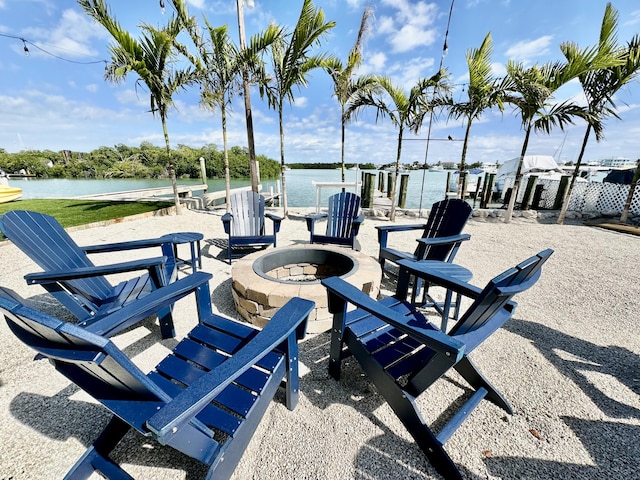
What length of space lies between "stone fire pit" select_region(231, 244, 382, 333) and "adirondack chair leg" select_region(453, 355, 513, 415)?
960mm

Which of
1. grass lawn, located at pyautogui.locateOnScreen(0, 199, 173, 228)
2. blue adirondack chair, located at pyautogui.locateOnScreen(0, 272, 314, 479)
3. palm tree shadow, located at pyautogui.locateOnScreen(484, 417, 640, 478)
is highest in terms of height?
blue adirondack chair, located at pyautogui.locateOnScreen(0, 272, 314, 479)

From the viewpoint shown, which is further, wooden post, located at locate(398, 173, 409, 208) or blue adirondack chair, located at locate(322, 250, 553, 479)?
Answer: wooden post, located at locate(398, 173, 409, 208)

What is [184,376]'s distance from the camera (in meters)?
1.25

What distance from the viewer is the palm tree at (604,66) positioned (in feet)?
16.0

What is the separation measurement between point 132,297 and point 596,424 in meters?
3.25

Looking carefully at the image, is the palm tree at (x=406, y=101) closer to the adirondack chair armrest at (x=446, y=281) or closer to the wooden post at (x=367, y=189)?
the wooden post at (x=367, y=189)

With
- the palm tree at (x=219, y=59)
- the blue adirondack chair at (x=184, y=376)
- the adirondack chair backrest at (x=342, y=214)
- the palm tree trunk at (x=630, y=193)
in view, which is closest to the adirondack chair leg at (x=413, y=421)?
the blue adirondack chair at (x=184, y=376)

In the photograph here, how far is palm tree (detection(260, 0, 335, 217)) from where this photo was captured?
17.0 ft

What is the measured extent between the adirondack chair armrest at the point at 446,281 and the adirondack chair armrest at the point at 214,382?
3.12 feet

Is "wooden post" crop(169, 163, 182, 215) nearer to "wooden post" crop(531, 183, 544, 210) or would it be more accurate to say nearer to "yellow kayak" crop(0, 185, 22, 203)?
"yellow kayak" crop(0, 185, 22, 203)

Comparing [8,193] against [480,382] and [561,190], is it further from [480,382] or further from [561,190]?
[561,190]

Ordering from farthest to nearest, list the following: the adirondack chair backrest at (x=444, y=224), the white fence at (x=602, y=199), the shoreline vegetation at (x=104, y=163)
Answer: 1. the shoreline vegetation at (x=104, y=163)
2. the white fence at (x=602, y=199)
3. the adirondack chair backrest at (x=444, y=224)

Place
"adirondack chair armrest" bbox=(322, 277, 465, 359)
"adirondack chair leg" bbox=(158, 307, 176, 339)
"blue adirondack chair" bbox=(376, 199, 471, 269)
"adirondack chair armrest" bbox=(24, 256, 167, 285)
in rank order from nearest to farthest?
"adirondack chair armrest" bbox=(322, 277, 465, 359) → "adirondack chair armrest" bbox=(24, 256, 167, 285) → "adirondack chair leg" bbox=(158, 307, 176, 339) → "blue adirondack chair" bbox=(376, 199, 471, 269)

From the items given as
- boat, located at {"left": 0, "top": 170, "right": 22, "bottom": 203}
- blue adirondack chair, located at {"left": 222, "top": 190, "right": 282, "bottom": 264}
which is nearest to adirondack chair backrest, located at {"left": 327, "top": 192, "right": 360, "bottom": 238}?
blue adirondack chair, located at {"left": 222, "top": 190, "right": 282, "bottom": 264}
